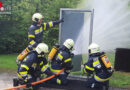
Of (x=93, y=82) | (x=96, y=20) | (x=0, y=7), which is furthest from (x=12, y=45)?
(x=93, y=82)

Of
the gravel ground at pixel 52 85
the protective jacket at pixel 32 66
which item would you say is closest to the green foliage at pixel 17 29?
the gravel ground at pixel 52 85

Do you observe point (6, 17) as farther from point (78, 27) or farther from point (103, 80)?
point (103, 80)

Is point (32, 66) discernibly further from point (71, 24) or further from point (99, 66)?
point (71, 24)

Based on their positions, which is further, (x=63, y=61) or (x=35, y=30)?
(x=35, y=30)

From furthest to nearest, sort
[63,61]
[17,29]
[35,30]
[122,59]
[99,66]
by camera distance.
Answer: [17,29] < [122,59] < [35,30] < [63,61] < [99,66]

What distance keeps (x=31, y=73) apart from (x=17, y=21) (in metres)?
7.64

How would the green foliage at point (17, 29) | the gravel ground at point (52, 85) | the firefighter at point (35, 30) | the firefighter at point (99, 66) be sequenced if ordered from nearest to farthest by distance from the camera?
the firefighter at point (99, 66) → the gravel ground at point (52, 85) → the firefighter at point (35, 30) → the green foliage at point (17, 29)

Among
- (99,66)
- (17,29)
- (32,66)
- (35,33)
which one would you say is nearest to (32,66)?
(32,66)

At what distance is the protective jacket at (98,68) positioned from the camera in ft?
16.3

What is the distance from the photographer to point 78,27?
253 inches

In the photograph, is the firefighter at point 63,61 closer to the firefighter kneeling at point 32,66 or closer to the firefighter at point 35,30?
the firefighter kneeling at point 32,66

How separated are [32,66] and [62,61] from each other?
0.92 metres

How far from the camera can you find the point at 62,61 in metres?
5.32

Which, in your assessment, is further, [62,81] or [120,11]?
[120,11]
